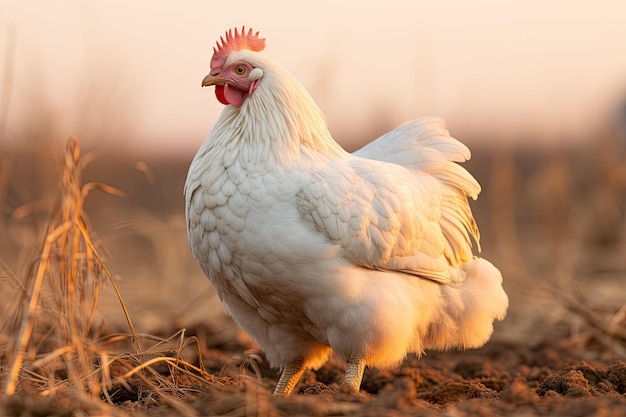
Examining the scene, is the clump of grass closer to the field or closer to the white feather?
the field

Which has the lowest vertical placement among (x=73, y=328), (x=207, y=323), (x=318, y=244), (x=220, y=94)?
(x=207, y=323)

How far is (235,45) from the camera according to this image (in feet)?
14.2

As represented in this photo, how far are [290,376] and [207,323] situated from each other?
8.14ft

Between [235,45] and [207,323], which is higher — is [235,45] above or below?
above

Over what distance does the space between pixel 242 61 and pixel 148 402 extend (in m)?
1.90

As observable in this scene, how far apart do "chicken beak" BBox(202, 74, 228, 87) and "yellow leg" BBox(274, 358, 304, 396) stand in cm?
164

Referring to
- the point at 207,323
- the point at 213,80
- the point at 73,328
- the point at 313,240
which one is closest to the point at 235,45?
the point at 213,80

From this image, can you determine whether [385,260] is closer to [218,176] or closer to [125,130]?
[218,176]

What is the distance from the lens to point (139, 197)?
15.6 metres

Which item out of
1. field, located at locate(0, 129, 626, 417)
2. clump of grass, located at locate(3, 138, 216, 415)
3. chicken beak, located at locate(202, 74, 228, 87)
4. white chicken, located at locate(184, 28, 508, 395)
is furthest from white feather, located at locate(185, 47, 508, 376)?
clump of grass, located at locate(3, 138, 216, 415)

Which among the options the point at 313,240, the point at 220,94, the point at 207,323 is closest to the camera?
the point at 313,240

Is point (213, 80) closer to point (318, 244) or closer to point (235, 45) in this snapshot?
point (235, 45)

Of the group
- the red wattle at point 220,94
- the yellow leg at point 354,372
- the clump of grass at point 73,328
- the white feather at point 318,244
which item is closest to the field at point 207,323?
the clump of grass at point 73,328

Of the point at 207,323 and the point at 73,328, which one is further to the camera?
the point at 207,323
